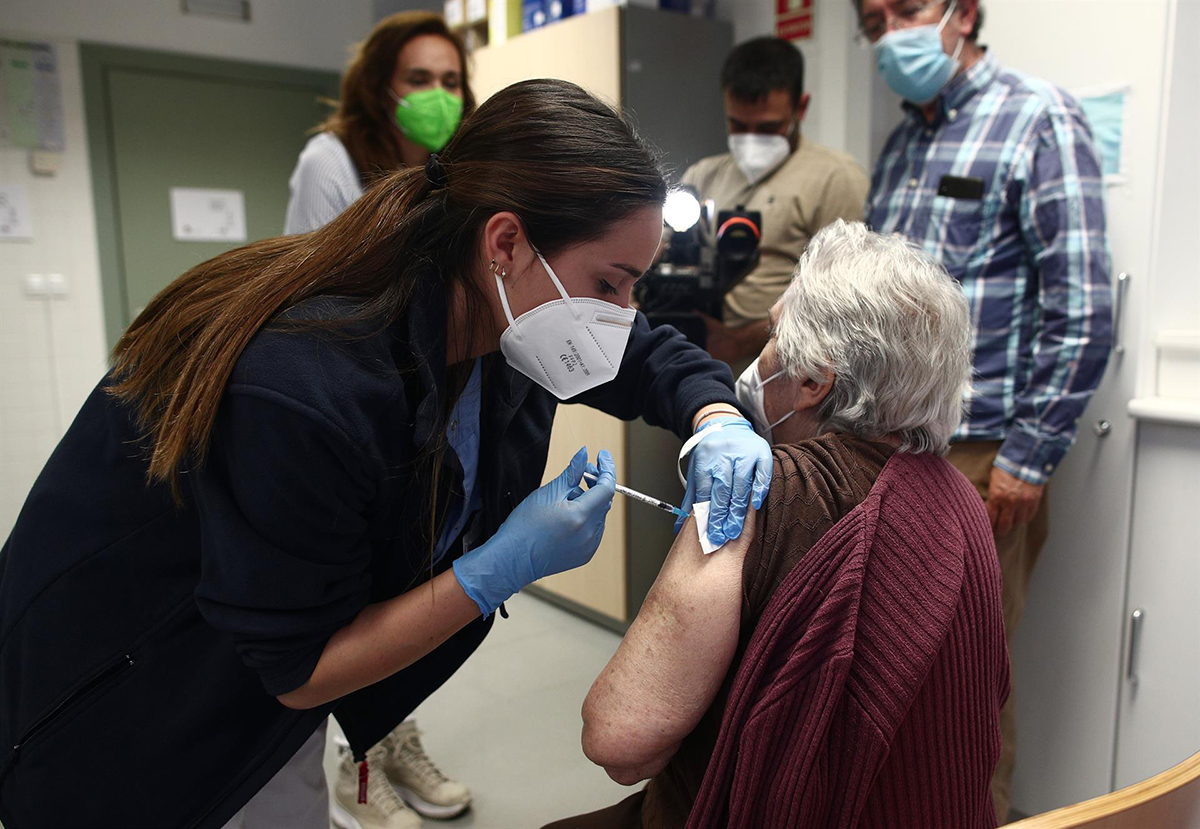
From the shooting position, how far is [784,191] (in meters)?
2.21

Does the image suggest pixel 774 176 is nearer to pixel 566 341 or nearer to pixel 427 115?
pixel 427 115

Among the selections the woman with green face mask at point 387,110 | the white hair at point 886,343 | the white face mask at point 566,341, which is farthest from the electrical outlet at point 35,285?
the white hair at point 886,343

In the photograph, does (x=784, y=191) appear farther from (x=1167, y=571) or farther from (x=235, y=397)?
(x=235, y=397)

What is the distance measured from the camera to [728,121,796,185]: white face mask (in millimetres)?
2221

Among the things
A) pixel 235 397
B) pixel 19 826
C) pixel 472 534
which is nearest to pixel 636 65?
pixel 472 534

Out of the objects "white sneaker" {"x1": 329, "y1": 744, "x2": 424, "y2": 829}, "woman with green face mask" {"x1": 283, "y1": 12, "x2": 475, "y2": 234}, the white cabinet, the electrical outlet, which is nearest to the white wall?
the electrical outlet

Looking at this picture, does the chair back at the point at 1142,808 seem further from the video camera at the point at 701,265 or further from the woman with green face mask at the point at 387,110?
the woman with green face mask at the point at 387,110

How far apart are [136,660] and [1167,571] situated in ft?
5.92

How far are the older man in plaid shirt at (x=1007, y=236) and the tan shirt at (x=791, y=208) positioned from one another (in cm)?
32

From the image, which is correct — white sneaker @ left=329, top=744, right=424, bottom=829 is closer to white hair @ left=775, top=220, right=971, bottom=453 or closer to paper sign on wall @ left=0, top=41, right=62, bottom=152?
white hair @ left=775, top=220, right=971, bottom=453

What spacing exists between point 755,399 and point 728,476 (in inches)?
10.6

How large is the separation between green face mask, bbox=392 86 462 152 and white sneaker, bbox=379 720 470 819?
140 cm

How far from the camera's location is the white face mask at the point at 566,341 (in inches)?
40.3

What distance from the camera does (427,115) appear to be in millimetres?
1950
